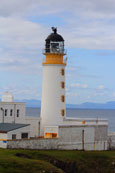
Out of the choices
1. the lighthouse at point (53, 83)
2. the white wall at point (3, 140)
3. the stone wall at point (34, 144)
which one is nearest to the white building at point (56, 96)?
the lighthouse at point (53, 83)

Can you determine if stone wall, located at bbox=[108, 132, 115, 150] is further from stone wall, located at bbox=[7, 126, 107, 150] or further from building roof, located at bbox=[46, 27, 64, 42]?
building roof, located at bbox=[46, 27, 64, 42]

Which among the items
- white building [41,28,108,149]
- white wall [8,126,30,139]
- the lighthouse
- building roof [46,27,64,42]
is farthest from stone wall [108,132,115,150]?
building roof [46,27,64,42]

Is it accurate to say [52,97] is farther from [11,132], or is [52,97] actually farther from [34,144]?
[11,132]

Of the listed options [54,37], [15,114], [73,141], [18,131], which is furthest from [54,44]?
[18,131]

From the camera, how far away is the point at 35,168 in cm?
3466

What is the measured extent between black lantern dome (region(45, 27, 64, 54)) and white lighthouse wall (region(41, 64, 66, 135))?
190cm

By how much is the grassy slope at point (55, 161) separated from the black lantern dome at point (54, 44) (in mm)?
14016

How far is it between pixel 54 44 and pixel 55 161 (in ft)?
59.5

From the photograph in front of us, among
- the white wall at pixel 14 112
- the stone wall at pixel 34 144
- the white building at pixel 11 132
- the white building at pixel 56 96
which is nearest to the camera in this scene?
the stone wall at pixel 34 144

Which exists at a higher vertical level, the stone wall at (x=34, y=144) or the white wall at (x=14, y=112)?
the white wall at (x=14, y=112)

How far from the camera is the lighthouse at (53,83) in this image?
52.2 meters

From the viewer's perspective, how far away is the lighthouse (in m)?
52.2

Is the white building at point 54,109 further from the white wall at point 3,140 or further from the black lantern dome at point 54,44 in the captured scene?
the white wall at point 3,140

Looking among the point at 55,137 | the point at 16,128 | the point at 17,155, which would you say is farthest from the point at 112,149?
the point at 17,155
